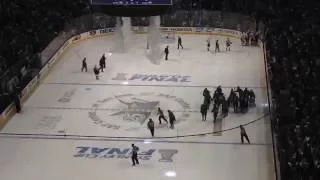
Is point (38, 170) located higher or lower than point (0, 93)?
lower

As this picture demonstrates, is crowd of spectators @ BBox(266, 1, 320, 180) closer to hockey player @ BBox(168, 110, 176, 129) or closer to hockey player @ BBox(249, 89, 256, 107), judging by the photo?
hockey player @ BBox(249, 89, 256, 107)

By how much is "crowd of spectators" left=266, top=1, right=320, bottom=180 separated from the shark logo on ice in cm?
428

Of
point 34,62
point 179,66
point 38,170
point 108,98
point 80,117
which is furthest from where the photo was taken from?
point 179,66

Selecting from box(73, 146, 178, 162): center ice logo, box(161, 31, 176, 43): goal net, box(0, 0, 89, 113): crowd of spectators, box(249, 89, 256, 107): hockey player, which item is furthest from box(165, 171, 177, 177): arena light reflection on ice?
box(161, 31, 176, 43): goal net

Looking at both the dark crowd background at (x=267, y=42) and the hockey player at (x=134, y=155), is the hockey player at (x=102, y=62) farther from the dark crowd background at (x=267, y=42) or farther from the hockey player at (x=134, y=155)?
the hockey player at (x=134, y=155)

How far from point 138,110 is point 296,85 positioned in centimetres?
544

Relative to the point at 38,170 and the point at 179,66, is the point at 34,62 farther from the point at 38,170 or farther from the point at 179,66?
the point at 38,170

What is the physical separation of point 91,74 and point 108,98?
308cm

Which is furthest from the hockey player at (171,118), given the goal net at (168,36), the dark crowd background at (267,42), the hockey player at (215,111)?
the goal net at (168,36)

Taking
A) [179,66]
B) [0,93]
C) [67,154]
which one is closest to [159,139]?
[67,154]

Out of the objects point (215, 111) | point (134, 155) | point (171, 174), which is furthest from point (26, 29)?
point (171, 174)

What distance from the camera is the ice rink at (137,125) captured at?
62.4 feet

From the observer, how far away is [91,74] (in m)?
27.4

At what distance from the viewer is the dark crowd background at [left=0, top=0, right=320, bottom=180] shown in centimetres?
1850
